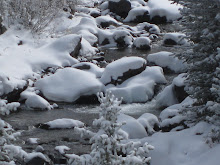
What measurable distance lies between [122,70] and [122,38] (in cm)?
575

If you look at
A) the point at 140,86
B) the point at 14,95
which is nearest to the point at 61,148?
the point at 14,95

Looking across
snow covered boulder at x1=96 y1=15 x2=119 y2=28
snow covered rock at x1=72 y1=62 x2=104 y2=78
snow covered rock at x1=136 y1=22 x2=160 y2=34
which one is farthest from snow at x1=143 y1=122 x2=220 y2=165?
snow covered boulder at x1=96 y1=15 x2=119 y2=28

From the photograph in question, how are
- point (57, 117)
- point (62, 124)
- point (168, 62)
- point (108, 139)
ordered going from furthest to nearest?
point (168, 62)
point (57, 117)
point (62, 124)
point (108, 139)

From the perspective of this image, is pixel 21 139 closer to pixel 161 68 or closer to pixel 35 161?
pixel 35 161

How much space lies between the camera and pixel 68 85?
1286cm

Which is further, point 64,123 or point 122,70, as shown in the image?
point 122,70

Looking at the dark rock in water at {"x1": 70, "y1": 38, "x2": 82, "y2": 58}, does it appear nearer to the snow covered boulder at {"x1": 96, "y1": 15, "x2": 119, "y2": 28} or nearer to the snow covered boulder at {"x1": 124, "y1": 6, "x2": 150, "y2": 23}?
the snow covered boulder at {"x1": 96, "y1": 15, "x2": 119, "y2": 28}

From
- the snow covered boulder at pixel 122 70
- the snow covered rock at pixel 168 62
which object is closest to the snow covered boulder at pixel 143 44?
the snow covered rock at pixel 168 62

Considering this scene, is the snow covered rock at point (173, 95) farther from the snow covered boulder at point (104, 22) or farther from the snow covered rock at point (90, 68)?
the snow covered boulder at point (104, 22)

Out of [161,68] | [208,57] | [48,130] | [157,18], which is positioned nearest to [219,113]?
[208,57]

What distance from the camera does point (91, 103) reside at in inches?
484

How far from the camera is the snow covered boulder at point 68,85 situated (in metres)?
12.5

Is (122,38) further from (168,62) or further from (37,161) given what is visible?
(37,161)

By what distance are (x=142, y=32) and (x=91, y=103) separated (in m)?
10.1
